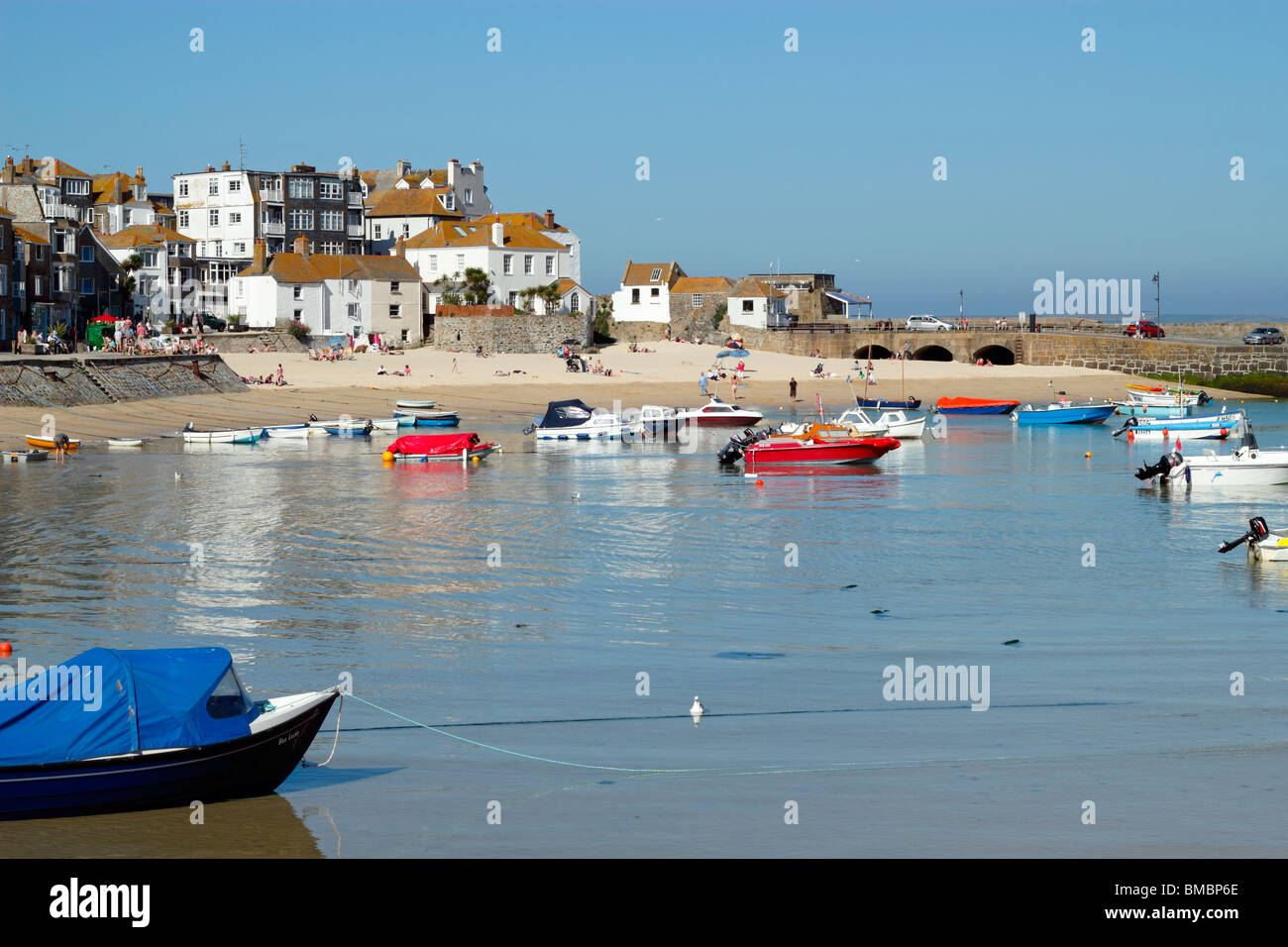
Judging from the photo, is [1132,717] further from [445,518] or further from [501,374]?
[501,374]

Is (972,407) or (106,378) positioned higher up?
(106,378)

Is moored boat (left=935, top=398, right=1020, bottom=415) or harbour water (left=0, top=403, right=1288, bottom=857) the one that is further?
moored boat (left=935, top=398, right=1020, bottom=415)

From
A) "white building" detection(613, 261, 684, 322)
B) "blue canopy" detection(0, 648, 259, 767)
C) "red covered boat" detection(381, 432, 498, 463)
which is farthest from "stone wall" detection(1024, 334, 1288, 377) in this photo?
"blue canopy" detection(0, 648, 259, 767)

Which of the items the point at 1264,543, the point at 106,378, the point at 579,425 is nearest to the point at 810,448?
the point at 579,425

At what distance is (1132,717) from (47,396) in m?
54.3

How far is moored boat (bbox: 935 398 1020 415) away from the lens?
73.8 m

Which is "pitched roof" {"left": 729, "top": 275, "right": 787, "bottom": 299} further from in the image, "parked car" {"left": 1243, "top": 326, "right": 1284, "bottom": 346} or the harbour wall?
the harbour wall

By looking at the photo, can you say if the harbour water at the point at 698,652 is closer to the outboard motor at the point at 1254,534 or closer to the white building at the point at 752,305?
the outboard motor at the point at 1254,534

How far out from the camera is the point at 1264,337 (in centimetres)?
9362

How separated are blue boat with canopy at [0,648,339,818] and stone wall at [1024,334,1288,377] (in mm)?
84367

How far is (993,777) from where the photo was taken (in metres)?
13.9

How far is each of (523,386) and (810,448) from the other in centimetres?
3603

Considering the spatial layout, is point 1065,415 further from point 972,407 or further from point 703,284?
point 703,284

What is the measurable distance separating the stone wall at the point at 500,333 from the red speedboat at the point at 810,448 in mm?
45058
